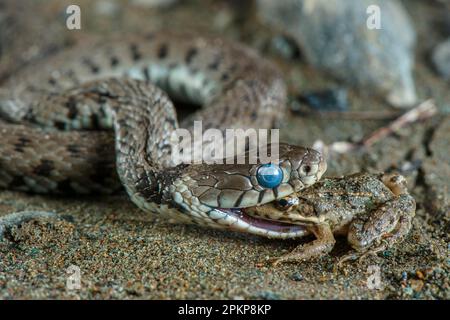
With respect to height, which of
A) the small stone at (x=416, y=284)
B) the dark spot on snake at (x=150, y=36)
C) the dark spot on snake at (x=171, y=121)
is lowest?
the small stone at (x=416, y=284)

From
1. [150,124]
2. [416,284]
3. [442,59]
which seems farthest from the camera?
[442,59]

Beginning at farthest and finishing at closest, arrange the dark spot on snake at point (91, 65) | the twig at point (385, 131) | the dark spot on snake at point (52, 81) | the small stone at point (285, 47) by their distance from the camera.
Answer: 1. the small stone at point (285, 47)
2. the dark spot on snake at point (91, 65)
3. the dark spot on snake at point (52, 81)
4. the twig at point (385, 131)

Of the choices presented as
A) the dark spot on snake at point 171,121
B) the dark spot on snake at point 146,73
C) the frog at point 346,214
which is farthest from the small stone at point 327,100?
the frog at point 346,214

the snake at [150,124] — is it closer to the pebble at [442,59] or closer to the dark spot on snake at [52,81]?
the dark spot on snake at [52,81]

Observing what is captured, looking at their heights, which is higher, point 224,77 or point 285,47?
point 285,47

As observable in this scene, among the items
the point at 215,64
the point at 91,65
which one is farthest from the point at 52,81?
the point at 215,64

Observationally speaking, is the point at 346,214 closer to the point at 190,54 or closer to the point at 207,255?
the point at 207,255

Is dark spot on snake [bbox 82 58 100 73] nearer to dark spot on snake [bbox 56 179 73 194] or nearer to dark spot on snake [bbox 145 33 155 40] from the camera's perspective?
dark spot on snake [bbox 145 33 155 40]
